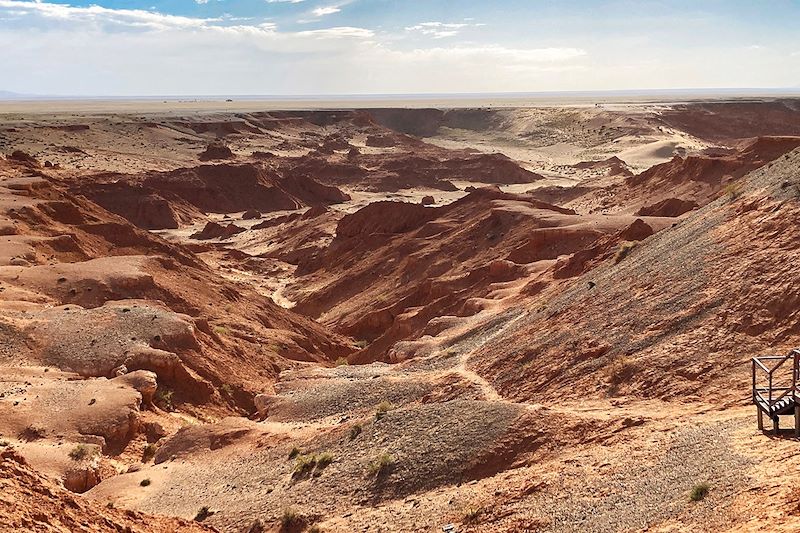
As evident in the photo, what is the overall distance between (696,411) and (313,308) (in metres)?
29.2

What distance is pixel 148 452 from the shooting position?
62.0 feet

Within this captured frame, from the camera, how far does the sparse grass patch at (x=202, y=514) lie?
565 inches

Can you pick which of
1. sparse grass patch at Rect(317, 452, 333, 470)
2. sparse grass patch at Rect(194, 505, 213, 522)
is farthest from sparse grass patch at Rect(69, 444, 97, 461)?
sparse grass patch at Rect(317, 452, 333, 470)

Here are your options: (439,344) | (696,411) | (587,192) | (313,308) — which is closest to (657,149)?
(587,192)

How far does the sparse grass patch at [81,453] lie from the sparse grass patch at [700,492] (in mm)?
12910

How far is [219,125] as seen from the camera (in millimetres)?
116312

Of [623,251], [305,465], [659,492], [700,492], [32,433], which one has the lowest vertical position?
[32,433]

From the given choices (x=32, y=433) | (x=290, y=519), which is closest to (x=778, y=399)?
(x=290, y=519)

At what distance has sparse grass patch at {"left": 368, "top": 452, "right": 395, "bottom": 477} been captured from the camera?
550 inches

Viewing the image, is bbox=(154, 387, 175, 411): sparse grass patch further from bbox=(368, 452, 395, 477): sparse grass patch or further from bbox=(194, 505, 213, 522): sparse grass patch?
bbox=(368, 452, 395, 477): sparse grass patch

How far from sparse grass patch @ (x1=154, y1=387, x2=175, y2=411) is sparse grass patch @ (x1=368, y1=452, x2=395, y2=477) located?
9.30 metres

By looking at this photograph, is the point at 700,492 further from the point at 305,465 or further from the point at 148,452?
the point at 148,452

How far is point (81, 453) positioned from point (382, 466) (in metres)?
7.30

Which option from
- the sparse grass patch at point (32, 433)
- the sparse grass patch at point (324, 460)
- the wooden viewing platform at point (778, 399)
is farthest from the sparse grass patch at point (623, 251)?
the sparse grass patch at point (32, 433)
